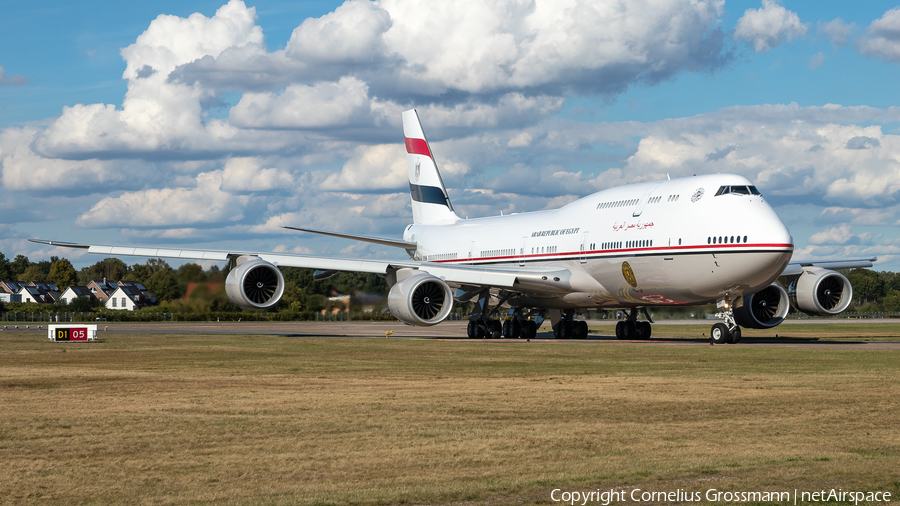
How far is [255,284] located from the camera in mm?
35344

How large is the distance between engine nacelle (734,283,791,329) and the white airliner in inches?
1.7

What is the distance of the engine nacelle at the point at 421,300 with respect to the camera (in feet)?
110

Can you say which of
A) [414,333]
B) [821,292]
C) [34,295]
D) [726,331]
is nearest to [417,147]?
[414,333]

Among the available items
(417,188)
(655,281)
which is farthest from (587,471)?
(417,188)

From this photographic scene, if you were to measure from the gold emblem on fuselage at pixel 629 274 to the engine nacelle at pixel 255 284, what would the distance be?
12.8m

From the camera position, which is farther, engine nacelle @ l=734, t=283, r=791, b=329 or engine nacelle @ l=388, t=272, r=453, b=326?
engine nacelle @ l=734, t=283, r=791, b=329

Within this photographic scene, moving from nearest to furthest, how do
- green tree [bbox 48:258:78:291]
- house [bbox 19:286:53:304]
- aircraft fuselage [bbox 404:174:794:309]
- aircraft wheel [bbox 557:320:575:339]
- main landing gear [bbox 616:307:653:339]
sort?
aircraft fuselage [bbox 404:174:794:309], main landing gear [bbox 616:307:653:339], aircraft wheel [bbox 557:320:575:339], house [bbox 19:286:53:304], green tree [bbox 48:258:78:291]

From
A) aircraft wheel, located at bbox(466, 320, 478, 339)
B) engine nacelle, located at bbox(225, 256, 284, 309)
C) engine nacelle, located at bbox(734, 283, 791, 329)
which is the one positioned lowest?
aircraft wheel, located at bbox(466, 320, 478, 339)

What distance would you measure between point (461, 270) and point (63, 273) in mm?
113186

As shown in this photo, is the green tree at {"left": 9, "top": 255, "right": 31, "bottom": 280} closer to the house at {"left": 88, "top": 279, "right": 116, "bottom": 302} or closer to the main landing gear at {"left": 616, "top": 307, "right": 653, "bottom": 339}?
the house at {"left": 88, "top": 279, "right": 116, "bottom": 302}

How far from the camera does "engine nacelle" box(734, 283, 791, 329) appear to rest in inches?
1394

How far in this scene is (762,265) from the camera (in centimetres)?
2791

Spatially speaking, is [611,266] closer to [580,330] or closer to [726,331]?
[726,331]

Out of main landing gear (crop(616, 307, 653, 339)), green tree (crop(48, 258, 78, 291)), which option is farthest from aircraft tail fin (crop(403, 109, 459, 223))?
green tree (crop(48, 258, 78, 291))
